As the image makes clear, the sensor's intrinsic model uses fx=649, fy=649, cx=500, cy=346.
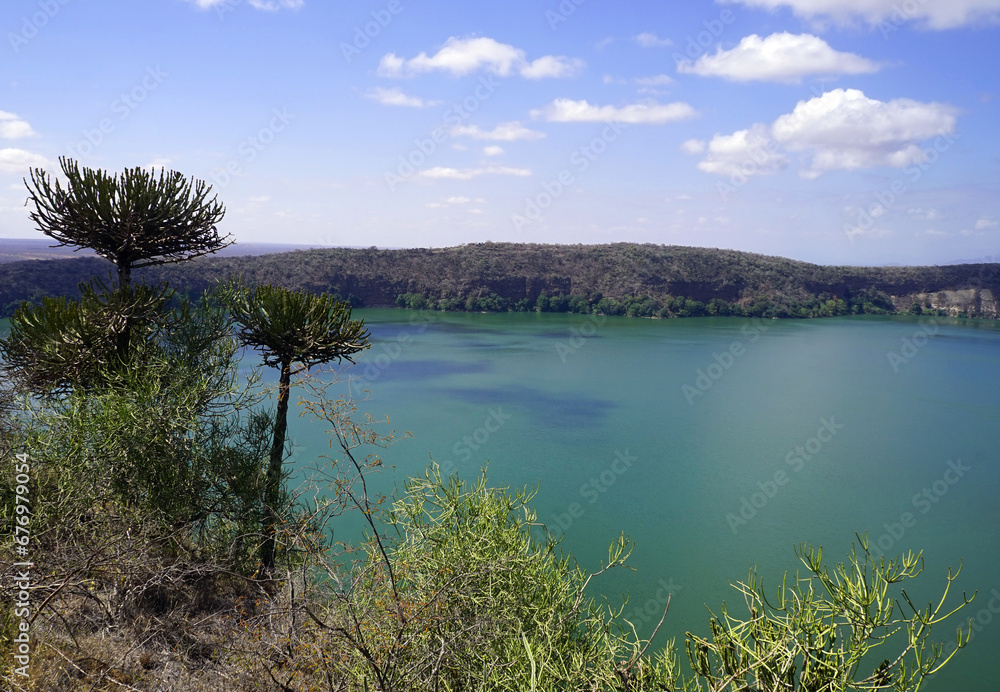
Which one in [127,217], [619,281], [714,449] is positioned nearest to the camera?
[127,217]

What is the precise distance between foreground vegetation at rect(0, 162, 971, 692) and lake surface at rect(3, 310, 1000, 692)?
58.8 inches

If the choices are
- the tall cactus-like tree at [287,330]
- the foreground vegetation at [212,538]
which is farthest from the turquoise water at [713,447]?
the foreground vegetation at [212,538]

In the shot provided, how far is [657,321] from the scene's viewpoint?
5256cm

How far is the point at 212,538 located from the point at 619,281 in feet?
173

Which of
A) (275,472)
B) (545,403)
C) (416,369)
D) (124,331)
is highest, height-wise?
(124,331)

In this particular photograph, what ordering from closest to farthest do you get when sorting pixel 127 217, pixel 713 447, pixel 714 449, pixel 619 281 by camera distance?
pixel 127 217 < pixel 714 449 < pixel 713 447 < pixel 619 281

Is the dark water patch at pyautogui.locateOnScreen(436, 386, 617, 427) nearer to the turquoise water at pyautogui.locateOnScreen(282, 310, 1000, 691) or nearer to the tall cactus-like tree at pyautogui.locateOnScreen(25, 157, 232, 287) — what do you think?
the turquoise water at pyautogui.locateOnScreen(282, 310, 1000, 691)

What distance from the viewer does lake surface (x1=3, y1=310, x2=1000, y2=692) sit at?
12766mm

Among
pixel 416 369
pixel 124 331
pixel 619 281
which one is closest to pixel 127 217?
pixel 124 331

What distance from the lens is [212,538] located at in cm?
924

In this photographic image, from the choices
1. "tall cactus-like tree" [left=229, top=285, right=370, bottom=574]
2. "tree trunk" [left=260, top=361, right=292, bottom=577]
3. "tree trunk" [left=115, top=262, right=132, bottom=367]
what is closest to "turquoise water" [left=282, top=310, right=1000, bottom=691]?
"tall cactus-like tree" [left=229, top=285, right=370, bottom=574]

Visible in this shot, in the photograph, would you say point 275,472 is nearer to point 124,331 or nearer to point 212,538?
point 212,538

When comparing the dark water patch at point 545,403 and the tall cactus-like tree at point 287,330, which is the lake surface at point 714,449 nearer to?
→ the dark water patch at point 545,403

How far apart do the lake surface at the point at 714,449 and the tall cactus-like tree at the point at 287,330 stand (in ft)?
9.05
